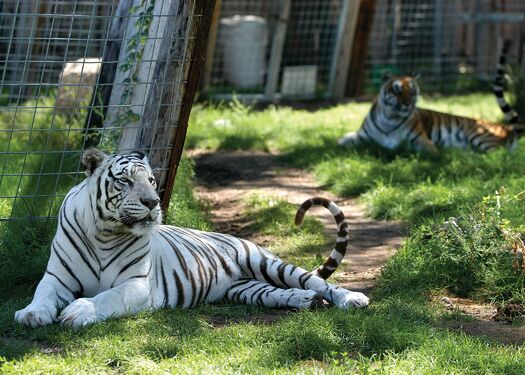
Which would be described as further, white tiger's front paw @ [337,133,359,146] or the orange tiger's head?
the orange tiger's head

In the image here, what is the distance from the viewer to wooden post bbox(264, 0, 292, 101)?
13898mm

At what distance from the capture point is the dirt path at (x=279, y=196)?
266 inches

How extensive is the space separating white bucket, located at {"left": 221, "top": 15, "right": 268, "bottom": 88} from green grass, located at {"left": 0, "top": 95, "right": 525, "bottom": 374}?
17.7ft

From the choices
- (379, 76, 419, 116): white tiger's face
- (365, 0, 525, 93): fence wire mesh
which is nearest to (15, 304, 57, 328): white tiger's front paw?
(379, 76, 419, 116): white tiger's face

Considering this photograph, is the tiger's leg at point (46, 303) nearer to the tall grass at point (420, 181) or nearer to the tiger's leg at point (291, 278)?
the tiger's leg at point (291, 278)

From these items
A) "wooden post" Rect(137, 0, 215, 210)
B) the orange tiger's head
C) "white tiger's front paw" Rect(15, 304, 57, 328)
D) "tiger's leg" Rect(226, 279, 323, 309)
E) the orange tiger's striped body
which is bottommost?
"white tiger's front paw" Rect(15, 304, 57, 328)

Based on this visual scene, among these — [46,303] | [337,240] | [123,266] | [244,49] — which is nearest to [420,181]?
[337,240]

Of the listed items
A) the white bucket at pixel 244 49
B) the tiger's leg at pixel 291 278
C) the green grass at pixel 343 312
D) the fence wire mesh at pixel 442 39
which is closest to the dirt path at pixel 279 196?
the green grass at pixel 343 312

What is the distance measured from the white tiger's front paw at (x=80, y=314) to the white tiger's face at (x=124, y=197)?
0.45 m

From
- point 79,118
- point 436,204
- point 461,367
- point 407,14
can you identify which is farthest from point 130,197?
point 407,14

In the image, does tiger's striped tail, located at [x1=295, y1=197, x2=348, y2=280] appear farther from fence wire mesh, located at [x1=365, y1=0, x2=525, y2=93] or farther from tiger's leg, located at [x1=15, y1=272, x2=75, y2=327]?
fence wire mesh, located at [x1=365, y1=0, x2=525, y2=93]

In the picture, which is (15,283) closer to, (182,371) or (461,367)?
(182,371)

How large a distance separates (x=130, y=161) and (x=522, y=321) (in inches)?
92.6

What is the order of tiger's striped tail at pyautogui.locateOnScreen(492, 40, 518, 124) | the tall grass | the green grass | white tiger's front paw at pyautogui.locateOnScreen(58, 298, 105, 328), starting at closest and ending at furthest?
the green grass < white tiger's front paw at pyautogui.locateOnScreen(58, 298, 105, 328) < the tall grass < tiger's striped tail at pyautogui.locateOnScreen(492, 40, 518, 124)
